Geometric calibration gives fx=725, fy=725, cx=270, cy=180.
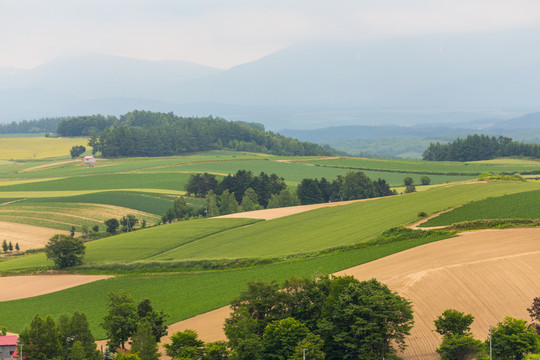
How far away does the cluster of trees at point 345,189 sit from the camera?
125 metres

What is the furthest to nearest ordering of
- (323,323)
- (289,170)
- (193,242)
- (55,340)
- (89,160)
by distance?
1. (89,160)
2. (289,170)
3. (193,242)
4. (323,323)
5. (55,340)

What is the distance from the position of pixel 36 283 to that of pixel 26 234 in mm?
29938

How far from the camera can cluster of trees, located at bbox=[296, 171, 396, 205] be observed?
12456 cm

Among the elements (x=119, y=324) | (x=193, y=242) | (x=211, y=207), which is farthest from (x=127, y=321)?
(x=211, y=207)

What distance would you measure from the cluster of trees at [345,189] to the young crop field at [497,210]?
151 feet

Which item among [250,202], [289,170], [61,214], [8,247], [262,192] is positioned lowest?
[8,247]

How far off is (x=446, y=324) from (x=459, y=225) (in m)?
24.7

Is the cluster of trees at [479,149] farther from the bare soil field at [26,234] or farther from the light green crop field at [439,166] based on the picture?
the bare soil field at [26,234]

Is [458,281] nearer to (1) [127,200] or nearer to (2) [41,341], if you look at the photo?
(2) [41,341]

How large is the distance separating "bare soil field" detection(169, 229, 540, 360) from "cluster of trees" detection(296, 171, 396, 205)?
60343 millimetres

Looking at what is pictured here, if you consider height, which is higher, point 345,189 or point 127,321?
point 345,189

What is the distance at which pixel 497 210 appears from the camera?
73312 millimetres

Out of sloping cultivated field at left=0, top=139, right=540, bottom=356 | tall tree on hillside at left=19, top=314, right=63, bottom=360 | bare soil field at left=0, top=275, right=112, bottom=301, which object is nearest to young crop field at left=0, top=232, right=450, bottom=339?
sloping cultivated field at left=0, top=139, right=540, bottom=356

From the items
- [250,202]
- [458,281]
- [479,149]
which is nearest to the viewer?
[458,281]
